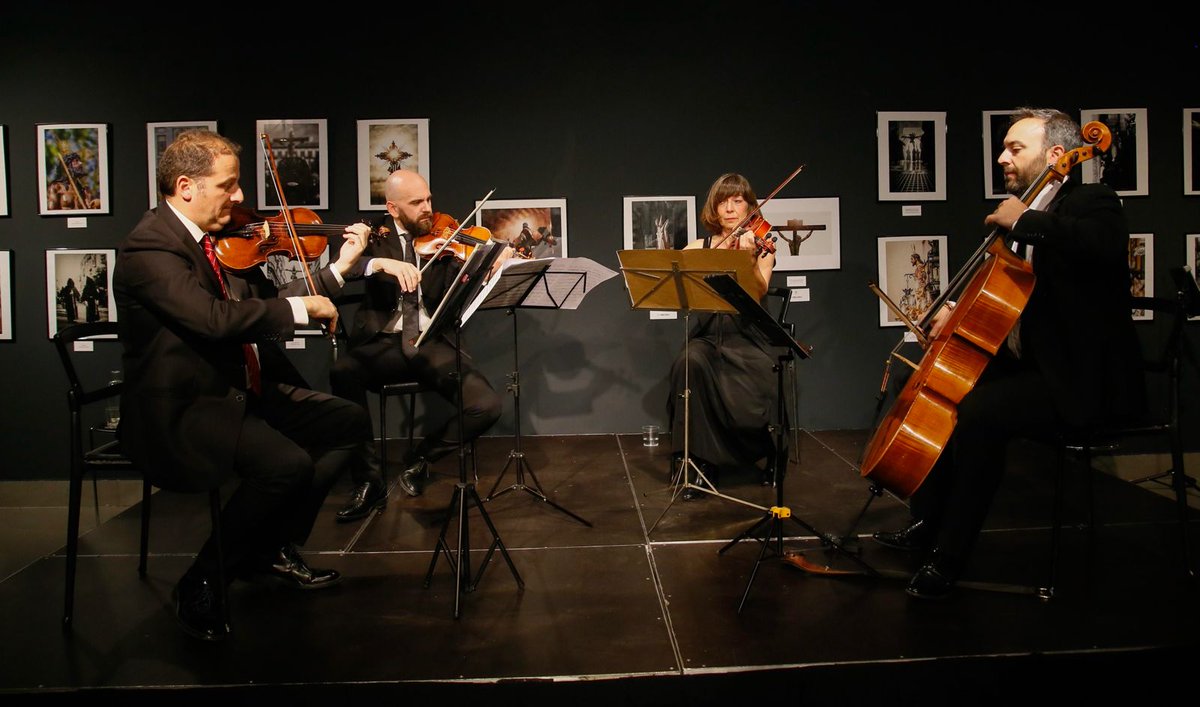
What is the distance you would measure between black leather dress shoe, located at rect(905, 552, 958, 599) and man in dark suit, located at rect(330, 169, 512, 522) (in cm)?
211

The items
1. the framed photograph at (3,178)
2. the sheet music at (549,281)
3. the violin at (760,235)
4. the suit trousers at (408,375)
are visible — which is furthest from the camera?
the framed photograph at (3,178)

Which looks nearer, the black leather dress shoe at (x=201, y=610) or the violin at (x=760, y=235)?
the black leather dress shoe at (x=201, y=610)

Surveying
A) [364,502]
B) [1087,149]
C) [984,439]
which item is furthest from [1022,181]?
[364,502]

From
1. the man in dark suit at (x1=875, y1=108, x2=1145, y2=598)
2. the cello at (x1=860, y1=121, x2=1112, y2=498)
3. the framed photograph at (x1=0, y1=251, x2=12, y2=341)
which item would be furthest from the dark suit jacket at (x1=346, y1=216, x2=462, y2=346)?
the man in dark suit at (x1=875, y1=108, x2=1145, y2=598)

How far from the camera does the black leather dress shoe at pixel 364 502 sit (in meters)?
3.71

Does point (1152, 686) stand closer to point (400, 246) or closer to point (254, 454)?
point (254, 454)

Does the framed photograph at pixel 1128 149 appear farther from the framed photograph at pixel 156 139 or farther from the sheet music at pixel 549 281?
the framed photograph at pixel 156 139

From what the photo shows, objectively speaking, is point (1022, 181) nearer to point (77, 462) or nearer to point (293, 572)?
point (293, 572)

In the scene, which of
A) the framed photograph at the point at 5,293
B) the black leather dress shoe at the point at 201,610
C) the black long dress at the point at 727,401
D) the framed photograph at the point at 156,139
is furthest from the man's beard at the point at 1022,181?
the framed photograph at the point at 5,293

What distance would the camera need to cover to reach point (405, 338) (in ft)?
13.4

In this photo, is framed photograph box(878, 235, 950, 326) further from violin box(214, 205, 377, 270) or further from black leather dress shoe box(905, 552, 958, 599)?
violin box(214, 205, 377, 270)

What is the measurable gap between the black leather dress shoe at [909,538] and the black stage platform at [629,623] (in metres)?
0.06

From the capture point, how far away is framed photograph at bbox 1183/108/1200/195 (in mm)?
5195

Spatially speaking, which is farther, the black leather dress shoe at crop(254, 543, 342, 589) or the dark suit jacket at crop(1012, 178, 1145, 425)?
the black leather dress shoe at crop(254, 543, 342, 589)
